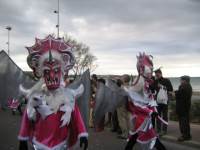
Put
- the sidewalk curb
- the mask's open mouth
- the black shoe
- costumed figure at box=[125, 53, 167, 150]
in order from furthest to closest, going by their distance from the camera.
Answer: the black shoe
the sidewalk curb
costumed figure at box=[125, 53, 167, 150]
the mask's open mouth

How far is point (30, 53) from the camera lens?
22.6 ft

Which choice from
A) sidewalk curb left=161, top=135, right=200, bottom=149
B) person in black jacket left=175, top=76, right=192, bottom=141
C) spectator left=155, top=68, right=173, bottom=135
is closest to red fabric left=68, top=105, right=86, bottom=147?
sidewalk curb left=161, top=135, right=200, bottom=149

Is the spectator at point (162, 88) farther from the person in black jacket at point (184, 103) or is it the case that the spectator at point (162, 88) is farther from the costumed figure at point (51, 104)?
the costumed figure at point (51, 104)

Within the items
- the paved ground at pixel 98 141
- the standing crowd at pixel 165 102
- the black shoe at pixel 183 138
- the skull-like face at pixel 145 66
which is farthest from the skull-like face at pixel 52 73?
the black shoe at pixel 183 138

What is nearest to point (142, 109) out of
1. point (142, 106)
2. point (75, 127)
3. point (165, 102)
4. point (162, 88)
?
point (142, 106)

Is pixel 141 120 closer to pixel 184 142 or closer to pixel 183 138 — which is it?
pixel 184 142

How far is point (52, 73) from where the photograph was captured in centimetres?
670

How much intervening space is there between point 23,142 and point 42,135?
0.34 m

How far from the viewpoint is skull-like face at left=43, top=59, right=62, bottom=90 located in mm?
6652

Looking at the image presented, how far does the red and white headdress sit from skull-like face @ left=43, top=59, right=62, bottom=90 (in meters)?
0.08

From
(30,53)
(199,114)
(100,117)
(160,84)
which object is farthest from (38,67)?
(199,114)

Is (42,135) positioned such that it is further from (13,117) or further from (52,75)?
(13,117)

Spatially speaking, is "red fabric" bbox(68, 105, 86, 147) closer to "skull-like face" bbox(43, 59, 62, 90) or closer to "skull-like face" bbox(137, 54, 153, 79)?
"skull-like face" bbox(43, 59, 62, 90)

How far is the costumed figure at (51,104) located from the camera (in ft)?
21.4
